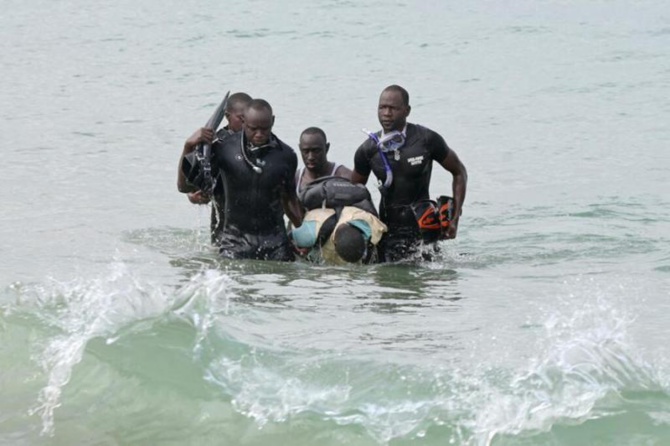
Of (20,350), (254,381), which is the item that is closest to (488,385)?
(254,381)

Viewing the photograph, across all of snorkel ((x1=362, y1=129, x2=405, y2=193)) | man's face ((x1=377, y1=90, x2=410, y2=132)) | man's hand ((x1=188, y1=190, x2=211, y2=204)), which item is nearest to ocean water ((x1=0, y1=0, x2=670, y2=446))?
man's hand ((x1=188, y1=190, x2=211, y2=204))

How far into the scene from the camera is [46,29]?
1111 inches

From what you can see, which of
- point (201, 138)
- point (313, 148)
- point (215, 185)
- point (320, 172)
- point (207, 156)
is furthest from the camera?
point (320, 172)

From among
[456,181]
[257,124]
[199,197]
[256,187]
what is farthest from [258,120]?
[456,181]

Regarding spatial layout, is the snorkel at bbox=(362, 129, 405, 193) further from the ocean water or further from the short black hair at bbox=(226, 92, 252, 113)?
the short black hair at bbox=(226, 92, 252, 113)

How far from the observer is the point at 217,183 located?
10.4 metres

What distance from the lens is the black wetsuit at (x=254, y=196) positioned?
1024cm

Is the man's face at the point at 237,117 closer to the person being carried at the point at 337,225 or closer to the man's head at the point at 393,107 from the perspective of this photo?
the person being carried at the point at 337,225

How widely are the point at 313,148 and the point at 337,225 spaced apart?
2.52 ft

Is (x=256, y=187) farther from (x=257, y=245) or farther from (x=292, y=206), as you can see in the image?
(x=257, y=245)

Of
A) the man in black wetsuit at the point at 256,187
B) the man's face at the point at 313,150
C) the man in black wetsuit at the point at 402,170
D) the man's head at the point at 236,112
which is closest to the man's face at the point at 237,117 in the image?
the man's head at the point at 236,112

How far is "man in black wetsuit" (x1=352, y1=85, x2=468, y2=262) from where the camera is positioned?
35.2ft

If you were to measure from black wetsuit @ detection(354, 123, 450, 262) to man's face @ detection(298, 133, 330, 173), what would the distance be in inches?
11.4

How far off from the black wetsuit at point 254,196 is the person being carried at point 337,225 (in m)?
0.22
